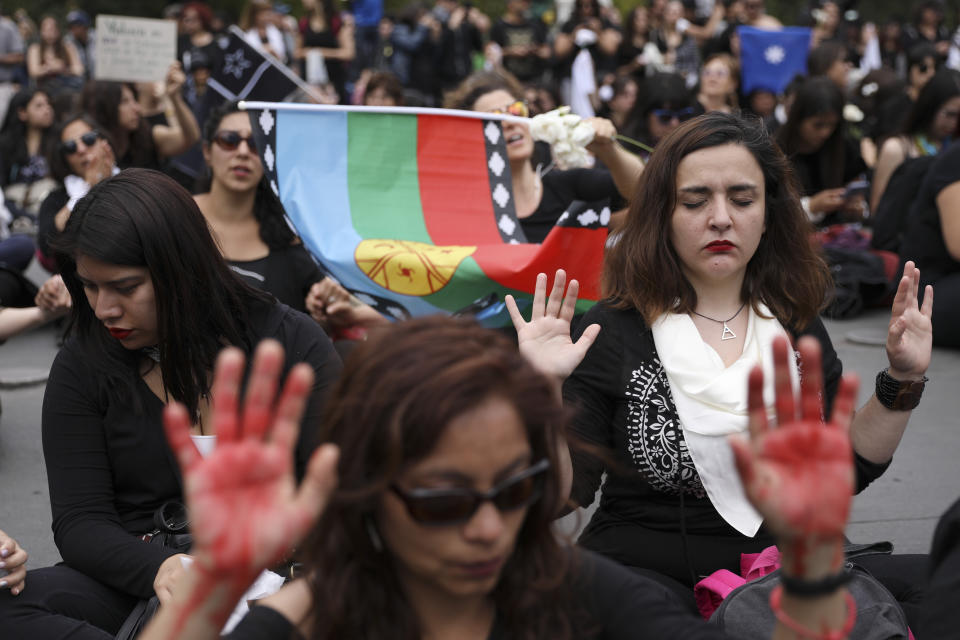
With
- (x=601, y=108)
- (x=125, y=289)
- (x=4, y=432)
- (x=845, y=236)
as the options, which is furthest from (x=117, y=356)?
(x=601, y=108)

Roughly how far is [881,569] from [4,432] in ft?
13.9

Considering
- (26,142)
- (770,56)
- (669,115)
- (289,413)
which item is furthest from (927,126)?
(26,142)

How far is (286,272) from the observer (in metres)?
4.93

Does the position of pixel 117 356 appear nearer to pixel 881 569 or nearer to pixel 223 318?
pixel 223 318

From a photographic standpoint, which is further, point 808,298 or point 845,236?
point 845,236

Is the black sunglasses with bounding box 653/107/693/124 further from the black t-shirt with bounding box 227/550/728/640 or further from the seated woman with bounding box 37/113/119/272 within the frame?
the black t-shirt with bounding box 227/550/728/640

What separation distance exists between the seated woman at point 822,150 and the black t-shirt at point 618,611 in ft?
21.4

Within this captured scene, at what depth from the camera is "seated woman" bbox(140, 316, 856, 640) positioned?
1435 millimetres

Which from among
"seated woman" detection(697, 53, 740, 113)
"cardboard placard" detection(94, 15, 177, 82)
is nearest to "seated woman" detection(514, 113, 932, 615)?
"cardboard placard" detection(94, 15, 177, 82)

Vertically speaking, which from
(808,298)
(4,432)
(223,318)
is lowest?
(4,432)

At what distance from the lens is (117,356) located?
297 cm

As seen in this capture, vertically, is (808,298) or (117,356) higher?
(808,298)

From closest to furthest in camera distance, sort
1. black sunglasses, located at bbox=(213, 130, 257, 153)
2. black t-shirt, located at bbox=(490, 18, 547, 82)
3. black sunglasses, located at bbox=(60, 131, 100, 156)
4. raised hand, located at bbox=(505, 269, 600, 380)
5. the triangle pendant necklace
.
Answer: raised hand, located at bbox=(505, 269, 600, 380) < the triangle pendant necklace < black sunglasses, located at bbox=(213, 130, 257, 153) < black sunglasses, located at bbox=(60, 131, 100, 156) < black t-shirt, located at bbox=(490, 18, 547, 82)

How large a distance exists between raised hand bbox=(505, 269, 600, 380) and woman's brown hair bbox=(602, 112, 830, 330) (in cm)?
32
